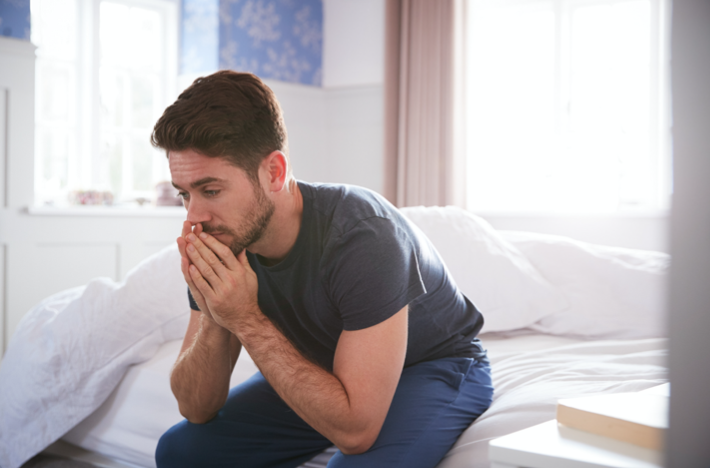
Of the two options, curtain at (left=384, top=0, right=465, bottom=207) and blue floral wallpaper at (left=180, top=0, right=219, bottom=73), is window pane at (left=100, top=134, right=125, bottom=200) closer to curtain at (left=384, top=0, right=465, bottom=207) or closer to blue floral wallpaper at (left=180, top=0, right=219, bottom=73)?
blue floral wallpaper at (left=180, top=0, right=219, bottom=73)

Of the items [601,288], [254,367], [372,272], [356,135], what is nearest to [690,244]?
[372,272]

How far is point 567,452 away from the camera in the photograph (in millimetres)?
535

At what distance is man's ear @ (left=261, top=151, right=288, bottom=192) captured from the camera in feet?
3.47

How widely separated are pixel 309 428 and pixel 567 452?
754 mm

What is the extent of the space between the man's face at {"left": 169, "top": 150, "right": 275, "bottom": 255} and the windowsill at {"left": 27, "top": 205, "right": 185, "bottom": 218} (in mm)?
2059

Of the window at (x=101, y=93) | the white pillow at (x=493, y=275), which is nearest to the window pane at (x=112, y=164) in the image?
the window at (x=101, y=93)

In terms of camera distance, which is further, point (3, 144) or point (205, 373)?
point (3, 144)

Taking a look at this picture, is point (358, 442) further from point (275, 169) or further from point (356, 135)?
point (356, 135)

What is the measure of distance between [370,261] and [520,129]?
284 cm

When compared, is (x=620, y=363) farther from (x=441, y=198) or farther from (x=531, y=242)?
(x=441, y=198)

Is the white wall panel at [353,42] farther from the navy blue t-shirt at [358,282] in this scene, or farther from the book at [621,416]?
the book at [621,416]

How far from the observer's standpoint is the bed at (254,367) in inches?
55.9

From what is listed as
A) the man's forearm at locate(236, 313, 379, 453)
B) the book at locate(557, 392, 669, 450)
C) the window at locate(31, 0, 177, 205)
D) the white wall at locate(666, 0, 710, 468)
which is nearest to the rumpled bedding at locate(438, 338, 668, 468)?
the man's forearm at locate(236, 313, 379, 453)

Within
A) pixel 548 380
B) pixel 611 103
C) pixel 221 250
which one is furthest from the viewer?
pixel 611 103
